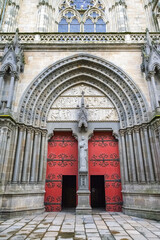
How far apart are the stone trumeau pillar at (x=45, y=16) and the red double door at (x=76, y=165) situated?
6.26 m

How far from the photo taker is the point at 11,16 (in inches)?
380

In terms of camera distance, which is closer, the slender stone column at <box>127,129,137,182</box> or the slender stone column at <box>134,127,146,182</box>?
the slender stone column at <box>134,127,146,182</box>

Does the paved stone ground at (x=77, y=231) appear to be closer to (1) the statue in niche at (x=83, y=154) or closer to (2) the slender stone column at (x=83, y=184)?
(2) the slender stone column at (x=83, y=184)

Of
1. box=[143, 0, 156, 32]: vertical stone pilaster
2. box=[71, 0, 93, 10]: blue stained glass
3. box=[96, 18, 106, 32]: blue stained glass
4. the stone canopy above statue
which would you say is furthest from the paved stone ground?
box=[71, 0, 93, 10]: blue stained glass

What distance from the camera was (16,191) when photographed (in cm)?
581

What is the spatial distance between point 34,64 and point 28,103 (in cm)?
201

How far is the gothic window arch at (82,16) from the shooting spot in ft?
34.5

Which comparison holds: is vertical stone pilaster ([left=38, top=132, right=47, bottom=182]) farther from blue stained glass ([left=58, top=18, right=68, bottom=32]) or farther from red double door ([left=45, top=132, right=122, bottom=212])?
blue stained glass ([left=58, top=18, right=68, bottom=32])

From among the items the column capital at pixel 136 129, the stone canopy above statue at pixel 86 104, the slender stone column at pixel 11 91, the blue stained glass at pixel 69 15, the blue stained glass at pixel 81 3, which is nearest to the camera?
the slender stone column at pixel 11 91

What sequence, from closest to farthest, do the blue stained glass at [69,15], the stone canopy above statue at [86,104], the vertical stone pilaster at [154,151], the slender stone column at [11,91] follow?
the vertical stone pilaster at [154,151] → the slender stone column at [11,91] → the stone canopy above statue at [86,104] → the blue stained glass at [69,15]

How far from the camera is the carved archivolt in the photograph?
719cm

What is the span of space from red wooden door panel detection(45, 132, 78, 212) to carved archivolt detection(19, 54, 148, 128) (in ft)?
3.69

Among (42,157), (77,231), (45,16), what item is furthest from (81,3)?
(77,231)

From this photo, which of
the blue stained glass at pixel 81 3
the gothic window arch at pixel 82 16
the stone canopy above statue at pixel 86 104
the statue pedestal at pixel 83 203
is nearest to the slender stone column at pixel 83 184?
the statue pedestal at pixel 83 203
